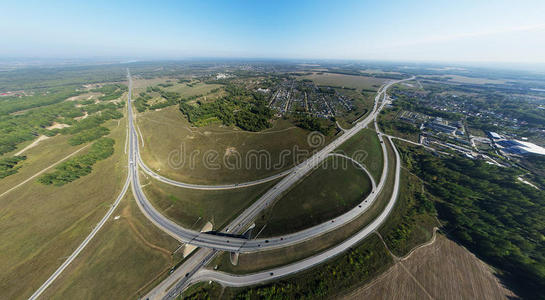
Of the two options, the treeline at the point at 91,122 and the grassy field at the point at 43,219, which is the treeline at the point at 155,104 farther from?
the grassy field at the point at 43,219

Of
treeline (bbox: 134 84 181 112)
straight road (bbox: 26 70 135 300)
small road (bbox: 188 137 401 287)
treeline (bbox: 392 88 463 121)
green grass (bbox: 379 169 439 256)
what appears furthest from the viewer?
treeline (bbox: 134 84 181 112)

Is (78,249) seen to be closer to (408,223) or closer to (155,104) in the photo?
(408,223)

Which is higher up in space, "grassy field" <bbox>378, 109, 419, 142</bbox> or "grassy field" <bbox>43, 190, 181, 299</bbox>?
"grassy field" <bbox>378, 109, 419, 142</bbox>

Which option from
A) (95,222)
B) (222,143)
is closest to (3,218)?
(95,222)

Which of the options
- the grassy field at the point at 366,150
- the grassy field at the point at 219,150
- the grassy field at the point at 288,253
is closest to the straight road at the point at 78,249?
the grassy field at the point at 219,150

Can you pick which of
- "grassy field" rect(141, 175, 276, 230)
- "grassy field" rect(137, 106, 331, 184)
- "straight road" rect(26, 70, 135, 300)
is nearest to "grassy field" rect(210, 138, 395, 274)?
"grassy field" rect(141, 175, 276, 230)

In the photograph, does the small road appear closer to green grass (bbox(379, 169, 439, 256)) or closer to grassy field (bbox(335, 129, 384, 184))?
green grass (bbox(379, 169, 439, 256))
